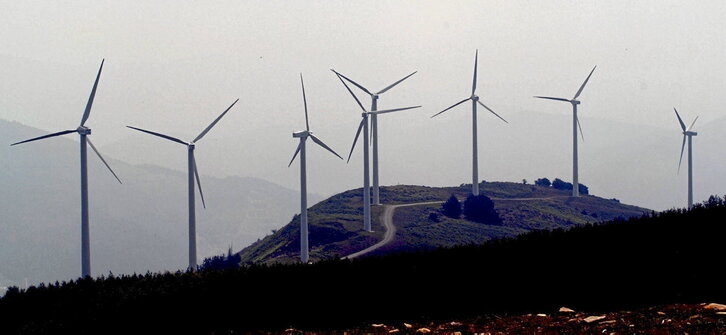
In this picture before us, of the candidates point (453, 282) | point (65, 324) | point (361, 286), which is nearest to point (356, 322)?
point (361, 286)

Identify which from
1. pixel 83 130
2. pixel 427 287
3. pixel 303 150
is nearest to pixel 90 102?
pixel 83 130

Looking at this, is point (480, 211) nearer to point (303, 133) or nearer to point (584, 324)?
point (303, 133)

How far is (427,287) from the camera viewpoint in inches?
1406

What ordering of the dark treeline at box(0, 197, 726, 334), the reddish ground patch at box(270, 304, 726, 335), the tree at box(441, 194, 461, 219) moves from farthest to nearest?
the tree at box(441, 194, 461, 219) < the dark treeline at box(0, 197, 726, 334) < the reddish ground patch at box(270, 304, 726, 335)

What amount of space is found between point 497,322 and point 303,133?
7516 centimetres

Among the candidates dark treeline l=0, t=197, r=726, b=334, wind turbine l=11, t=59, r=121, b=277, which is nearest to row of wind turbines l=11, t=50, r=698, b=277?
wind turbine l=11, t=59, r=121, b=277

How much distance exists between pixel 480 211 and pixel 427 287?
161m

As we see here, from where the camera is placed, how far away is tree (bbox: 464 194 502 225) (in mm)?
194125

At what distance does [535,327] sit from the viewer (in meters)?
29.1

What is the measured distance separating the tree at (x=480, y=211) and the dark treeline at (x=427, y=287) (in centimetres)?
15687

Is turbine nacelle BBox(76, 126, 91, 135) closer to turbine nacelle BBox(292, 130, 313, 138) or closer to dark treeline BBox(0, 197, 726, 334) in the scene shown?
turbine nacelle BBox(292, 130, 313, 138)

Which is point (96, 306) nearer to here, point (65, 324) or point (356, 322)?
point (65, 324)

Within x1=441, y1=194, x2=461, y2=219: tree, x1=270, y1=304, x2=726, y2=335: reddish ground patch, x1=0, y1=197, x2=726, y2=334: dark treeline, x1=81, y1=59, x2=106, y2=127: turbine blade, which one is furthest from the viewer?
x1=441, y1=194, x2=461, y2=219: tree

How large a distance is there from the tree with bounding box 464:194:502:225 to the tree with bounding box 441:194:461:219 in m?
1.80
